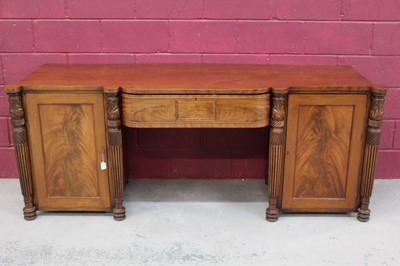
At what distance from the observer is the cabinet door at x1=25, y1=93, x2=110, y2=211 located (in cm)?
268

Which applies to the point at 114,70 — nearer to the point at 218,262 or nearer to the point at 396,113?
the point at 218,262

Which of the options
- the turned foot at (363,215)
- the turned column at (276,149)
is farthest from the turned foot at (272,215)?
the turned foot at (363,215)

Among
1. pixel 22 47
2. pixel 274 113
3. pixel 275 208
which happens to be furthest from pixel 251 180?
pixel 22 47

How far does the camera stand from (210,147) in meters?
3.38

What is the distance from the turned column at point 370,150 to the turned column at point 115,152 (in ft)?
4.24

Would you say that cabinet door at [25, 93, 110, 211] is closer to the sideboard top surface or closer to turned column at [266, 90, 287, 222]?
the sideboard top surface

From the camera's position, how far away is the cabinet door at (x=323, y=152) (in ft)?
8.77

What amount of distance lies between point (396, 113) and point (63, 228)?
214 cm

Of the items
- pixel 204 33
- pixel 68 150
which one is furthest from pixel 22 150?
pixel 204 33

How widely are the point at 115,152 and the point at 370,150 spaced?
1342 millimetres

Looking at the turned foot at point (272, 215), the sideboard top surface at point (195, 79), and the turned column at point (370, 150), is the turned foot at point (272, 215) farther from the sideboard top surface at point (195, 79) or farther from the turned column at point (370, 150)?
the sideboard top surface at point (195, 79)

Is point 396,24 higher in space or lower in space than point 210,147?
higher

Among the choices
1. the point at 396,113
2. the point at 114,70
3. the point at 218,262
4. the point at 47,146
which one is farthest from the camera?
the point at 396,113

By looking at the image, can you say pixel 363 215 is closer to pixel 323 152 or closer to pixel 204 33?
pixel 323 152
